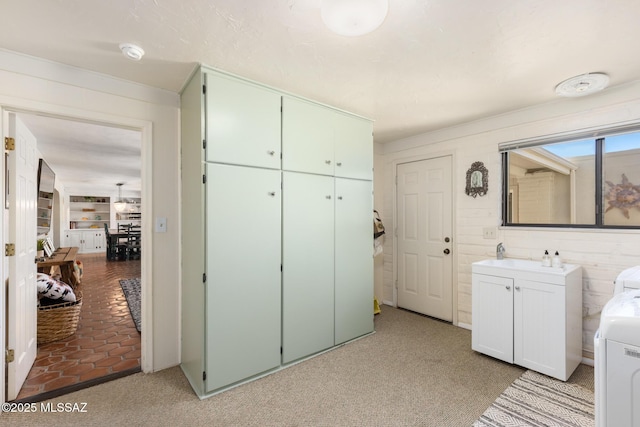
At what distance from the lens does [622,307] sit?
129 cm

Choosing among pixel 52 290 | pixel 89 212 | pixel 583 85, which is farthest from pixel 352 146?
pixel 89 212

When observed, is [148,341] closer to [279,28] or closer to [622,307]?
[279,28]

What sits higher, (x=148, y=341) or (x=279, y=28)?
(x=279, y=28)

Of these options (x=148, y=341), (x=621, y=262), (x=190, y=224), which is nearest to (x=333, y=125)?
(x=190, y=224)

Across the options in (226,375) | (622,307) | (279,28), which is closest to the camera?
(622,307)

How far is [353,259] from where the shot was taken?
9.91ft

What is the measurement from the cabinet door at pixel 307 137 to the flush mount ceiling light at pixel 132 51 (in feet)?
3.36

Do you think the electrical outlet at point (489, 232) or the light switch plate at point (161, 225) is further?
the electrical outlet at point (489, 232)

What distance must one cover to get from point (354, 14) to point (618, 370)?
1804 mm

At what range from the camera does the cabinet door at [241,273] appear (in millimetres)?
2102

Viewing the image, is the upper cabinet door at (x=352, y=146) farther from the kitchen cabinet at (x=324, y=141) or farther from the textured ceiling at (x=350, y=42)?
the textured ceiling at (x=350, y=42)

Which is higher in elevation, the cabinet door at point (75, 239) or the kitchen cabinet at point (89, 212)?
the kitchen cabinet at point (89, 212)

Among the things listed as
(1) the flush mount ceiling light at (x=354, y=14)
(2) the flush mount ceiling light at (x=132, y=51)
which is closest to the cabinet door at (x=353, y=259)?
(1) the flush mount ceiling light at (x=354, y=14)

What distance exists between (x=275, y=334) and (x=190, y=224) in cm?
110
